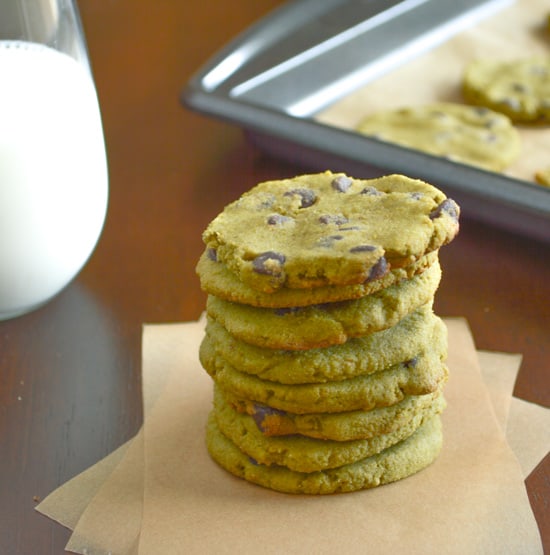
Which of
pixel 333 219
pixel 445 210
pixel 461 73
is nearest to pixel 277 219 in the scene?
pixel 333 219

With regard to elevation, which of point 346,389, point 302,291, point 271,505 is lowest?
point 271,505

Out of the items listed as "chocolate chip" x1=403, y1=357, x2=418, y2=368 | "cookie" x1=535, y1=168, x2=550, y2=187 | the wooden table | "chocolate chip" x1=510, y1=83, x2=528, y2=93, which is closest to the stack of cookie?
"chocolate chip" x1=403, y1=357, x2=418, y2=368

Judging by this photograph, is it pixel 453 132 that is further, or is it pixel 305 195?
pixel 453 132

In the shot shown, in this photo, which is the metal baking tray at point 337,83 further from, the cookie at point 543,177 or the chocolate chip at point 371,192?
the chocolate chip at point 371,192

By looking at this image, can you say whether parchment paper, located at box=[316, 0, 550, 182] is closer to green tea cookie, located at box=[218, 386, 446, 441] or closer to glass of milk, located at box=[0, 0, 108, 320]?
glass of milk, located at box=[0, 0, 108, 320]

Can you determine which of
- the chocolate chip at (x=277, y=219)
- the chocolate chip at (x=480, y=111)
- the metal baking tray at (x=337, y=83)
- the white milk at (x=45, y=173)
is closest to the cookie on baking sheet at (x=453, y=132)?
the chocolate chip at (x=480, y=111)

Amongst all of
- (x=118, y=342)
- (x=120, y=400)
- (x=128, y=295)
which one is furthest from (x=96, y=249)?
(x=120, y=400)

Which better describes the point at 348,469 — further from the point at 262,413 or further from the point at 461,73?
the point at 461,73
